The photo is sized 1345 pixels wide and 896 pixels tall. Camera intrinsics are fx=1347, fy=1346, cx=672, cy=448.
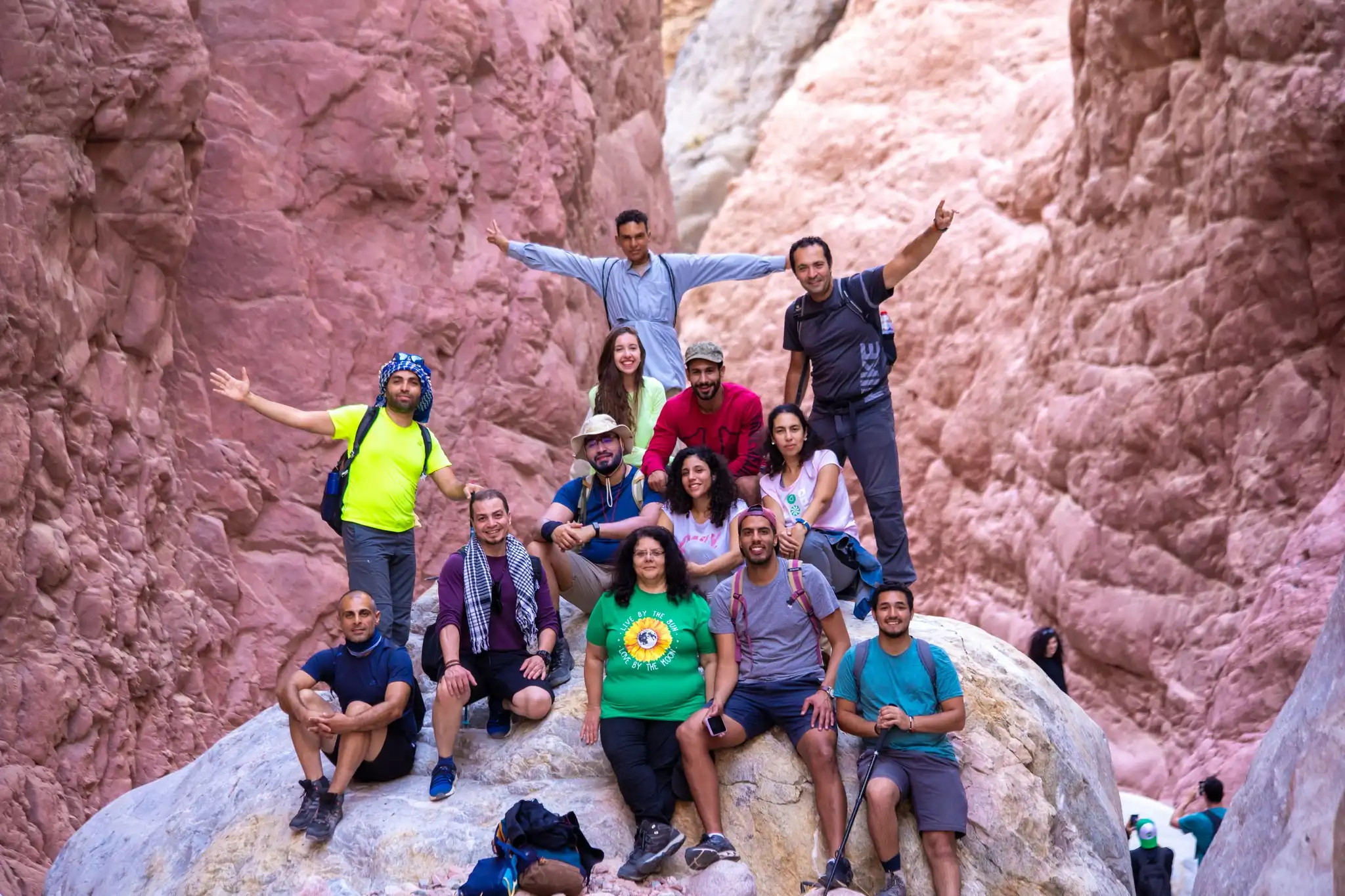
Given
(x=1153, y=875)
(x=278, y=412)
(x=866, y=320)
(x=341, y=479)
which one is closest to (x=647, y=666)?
(x=341, y=479)

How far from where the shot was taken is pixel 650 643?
6.91 meters

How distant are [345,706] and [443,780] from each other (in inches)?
25.1

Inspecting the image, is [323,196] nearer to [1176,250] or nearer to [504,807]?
[504,807]

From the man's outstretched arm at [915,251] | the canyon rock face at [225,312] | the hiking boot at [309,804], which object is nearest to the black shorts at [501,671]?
the hiking boot at [309,804]

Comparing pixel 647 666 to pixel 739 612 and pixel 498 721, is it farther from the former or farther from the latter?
pixel 498 721

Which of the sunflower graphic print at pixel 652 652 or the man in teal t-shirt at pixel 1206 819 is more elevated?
the sunflower graphic print at pixel 652 652

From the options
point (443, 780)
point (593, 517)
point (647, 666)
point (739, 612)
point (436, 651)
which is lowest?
point (443, 780)

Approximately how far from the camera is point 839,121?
23.5 meters

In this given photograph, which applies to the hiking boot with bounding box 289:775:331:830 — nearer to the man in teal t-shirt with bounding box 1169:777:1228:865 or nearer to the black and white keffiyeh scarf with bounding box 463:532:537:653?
the black and white keffiyeh scarf with bounding box 463:532:537:653

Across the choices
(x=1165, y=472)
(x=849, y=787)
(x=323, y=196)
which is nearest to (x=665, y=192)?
(x=323, y=196)

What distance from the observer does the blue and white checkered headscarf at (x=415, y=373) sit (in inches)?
310

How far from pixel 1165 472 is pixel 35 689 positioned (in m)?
10.9

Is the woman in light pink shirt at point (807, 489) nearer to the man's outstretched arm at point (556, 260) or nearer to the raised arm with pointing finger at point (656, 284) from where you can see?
the raised arm with pointing finger at point (656, 284)

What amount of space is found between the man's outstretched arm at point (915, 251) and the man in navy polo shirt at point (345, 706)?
3.47 metres
